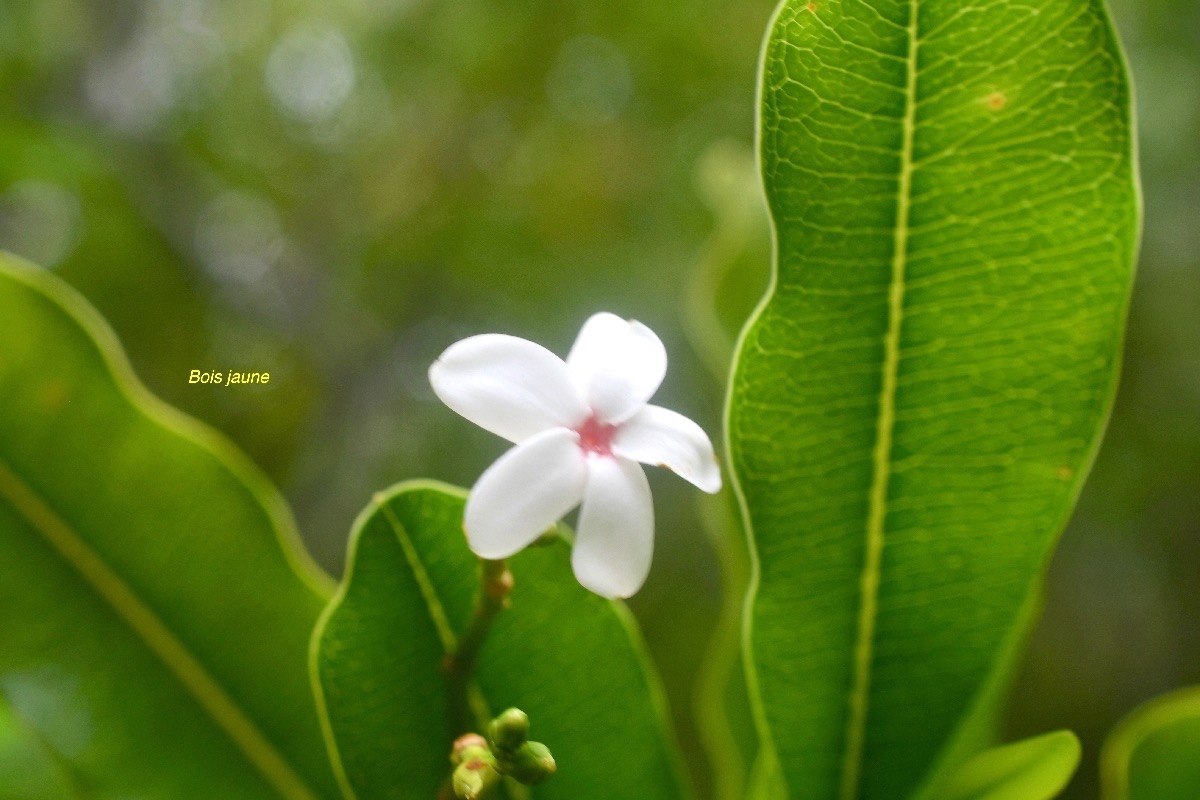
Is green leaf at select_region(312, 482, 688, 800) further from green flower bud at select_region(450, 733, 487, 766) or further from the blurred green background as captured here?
the blurred green background

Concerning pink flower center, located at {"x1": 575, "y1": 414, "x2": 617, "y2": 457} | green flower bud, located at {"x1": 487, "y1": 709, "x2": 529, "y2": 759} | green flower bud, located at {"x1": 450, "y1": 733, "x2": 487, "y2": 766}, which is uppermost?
pink flower center, located at {"x1": 575, "y1": 414, "x2": 617, "y2": 457}

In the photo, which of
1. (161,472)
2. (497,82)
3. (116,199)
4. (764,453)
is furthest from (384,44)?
(764,453)

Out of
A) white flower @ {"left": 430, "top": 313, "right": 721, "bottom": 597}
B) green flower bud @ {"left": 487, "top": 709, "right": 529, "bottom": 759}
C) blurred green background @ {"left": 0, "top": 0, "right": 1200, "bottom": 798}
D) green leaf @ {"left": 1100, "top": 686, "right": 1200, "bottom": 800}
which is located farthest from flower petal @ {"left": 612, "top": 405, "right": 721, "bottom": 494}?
blurred green background @ {"left": 0, "top": 0, "right": 1200, "bottom": 798}

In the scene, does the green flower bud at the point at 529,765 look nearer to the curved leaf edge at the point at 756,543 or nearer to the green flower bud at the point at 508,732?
the green flower bud at the point at 508,732

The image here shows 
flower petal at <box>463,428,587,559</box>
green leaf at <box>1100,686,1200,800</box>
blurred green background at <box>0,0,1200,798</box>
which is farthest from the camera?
blurred green background at <box>0,0,1200,798</box>

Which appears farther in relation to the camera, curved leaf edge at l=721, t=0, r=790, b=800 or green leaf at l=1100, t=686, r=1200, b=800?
green leaf at l=1100, t=686, r=1200, b=800

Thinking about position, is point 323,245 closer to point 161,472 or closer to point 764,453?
point 161,472

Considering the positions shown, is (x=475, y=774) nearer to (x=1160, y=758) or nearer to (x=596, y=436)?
(x=596, y=436)
